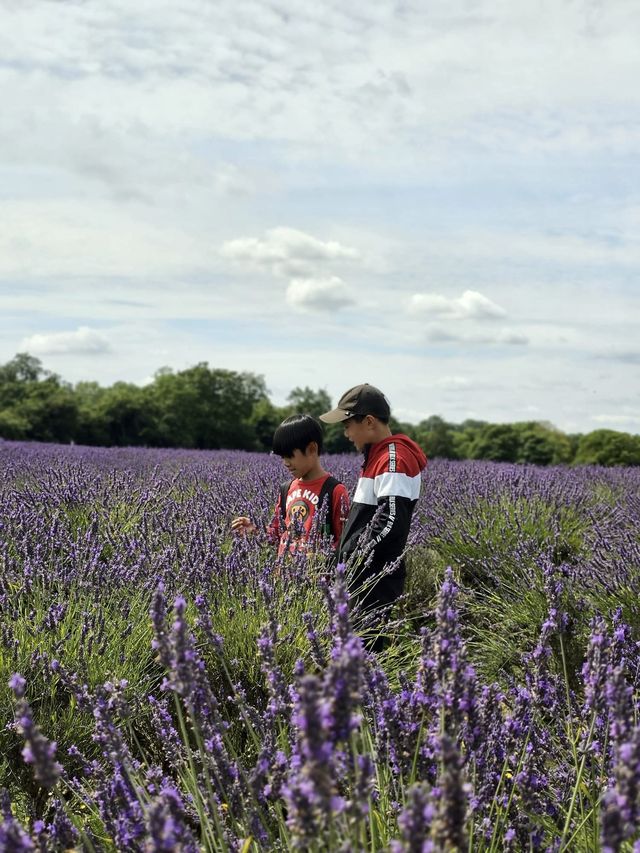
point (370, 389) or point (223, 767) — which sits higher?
point (370, 389)

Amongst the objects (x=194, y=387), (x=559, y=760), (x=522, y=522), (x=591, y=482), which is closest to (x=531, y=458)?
(x=194, y=387)

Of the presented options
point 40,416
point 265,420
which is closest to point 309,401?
point 265,420

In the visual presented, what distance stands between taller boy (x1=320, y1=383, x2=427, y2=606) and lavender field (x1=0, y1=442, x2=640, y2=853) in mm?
214

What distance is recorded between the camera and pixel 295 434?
3588 millimetres

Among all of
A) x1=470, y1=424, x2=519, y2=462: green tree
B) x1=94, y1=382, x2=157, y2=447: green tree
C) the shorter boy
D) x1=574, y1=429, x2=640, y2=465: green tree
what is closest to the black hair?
the shorter boy

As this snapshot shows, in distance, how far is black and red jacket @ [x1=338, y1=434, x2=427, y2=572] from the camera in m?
3.18

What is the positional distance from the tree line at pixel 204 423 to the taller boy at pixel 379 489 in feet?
96.8

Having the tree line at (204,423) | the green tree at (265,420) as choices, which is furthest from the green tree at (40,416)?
the green tree at (265,420)

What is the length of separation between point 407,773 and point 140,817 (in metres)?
0.59

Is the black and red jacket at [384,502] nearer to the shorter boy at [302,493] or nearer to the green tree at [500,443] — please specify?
the shorter boy at [302,493]

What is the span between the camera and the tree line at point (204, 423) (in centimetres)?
3488

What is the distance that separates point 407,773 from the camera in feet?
5.49

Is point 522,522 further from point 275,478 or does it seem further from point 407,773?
point 407,773

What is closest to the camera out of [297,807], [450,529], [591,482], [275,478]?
[297,807]
